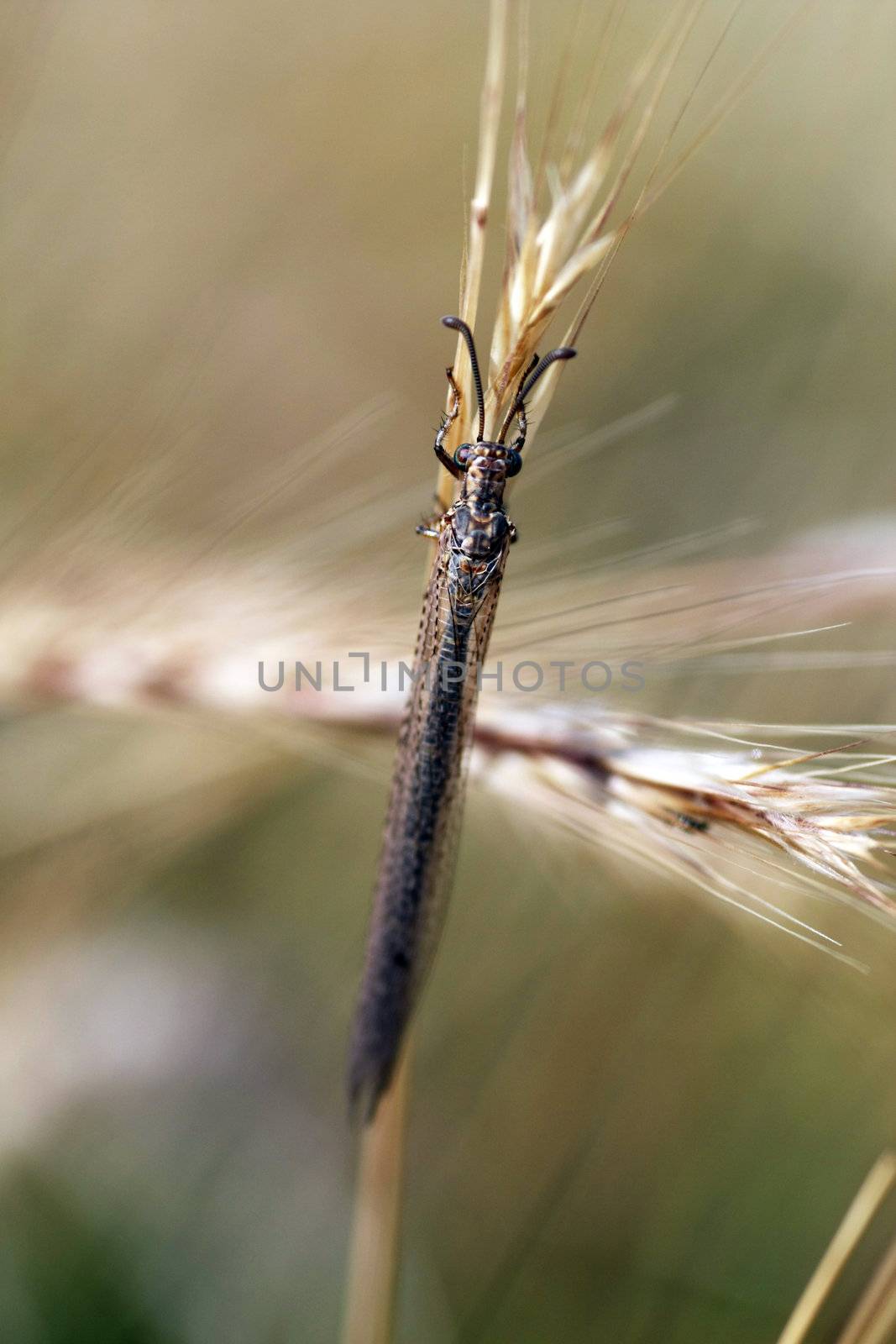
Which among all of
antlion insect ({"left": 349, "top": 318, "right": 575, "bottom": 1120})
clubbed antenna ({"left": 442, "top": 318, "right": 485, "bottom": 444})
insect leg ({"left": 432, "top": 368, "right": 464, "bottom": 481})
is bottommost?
antlion insect ({"left": 349, "top": 318, "right": 575, "bottom": 1120})

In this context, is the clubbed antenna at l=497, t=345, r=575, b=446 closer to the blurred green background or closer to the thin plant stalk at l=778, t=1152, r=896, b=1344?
the blurred green background

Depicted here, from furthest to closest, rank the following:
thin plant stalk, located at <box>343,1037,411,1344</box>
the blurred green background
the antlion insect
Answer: the blurred green background, the antlion insect, thin plant stalk, located at <box>343,1037,411,1344</box>

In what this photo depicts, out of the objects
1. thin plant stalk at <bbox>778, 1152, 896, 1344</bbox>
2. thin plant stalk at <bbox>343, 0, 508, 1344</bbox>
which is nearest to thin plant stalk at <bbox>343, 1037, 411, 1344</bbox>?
thin plant stalk at <bbox>343, 0, 508, 1344</bbox>

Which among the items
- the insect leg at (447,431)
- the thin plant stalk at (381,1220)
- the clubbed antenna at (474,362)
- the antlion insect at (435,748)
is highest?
the clubbed antenna at (474,362)

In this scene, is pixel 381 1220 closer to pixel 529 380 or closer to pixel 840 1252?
pixel 840 1252

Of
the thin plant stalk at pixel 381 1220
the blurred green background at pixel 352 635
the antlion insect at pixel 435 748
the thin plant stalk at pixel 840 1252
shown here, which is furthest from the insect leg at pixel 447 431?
the thin plant stalk at pixel 840 1252

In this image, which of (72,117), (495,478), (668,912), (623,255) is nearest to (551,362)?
(495,478)

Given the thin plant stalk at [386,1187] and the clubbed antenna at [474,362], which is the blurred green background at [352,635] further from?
the thin plant stalk at [386,1187]

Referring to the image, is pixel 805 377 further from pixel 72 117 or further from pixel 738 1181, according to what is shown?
pixel 72 117
